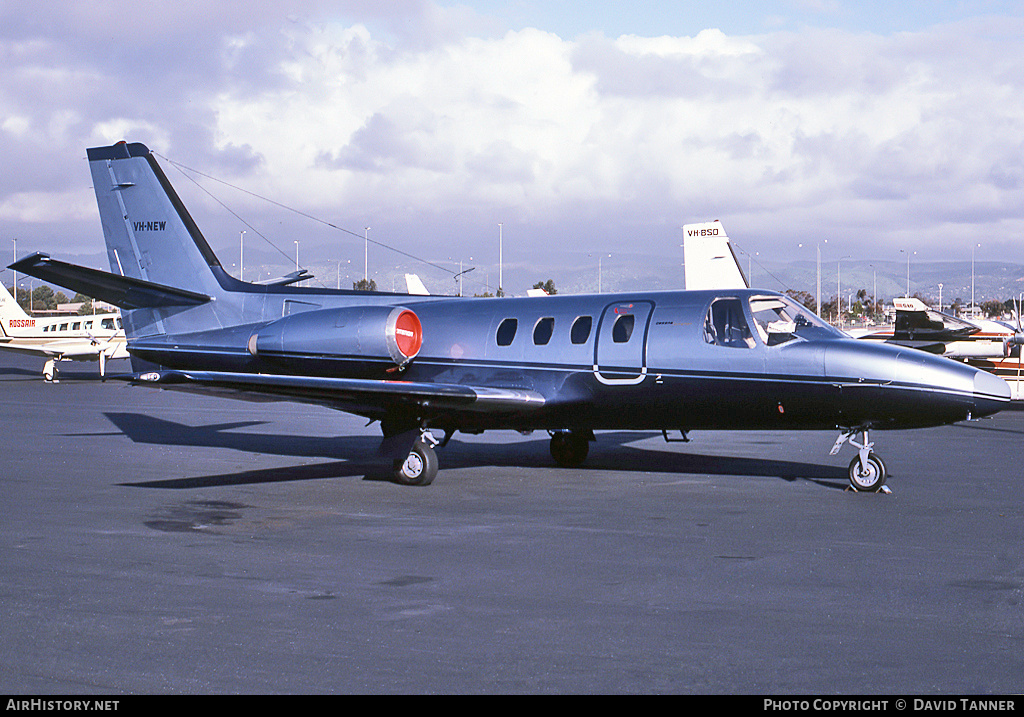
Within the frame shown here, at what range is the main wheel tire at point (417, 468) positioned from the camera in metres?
14.9

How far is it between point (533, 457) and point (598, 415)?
150 inches

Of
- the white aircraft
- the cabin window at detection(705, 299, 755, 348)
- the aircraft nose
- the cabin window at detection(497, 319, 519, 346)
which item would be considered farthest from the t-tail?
the aircraft nose

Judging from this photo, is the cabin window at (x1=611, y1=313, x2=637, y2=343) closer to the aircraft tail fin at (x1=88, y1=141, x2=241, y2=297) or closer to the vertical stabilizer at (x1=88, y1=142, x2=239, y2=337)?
the vertical stabilizer at (x1=88, y1=142, x2=239, y2=337)

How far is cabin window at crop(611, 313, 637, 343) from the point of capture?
1505 cm

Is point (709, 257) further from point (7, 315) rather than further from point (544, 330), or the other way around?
point (7, 315)

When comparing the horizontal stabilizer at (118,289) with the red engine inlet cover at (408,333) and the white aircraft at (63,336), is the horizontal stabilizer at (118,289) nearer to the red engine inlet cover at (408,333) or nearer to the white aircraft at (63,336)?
the red engine inlet cover at (408,333)

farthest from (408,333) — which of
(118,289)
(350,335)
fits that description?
(118,289)

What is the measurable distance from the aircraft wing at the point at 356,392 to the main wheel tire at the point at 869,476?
430 centimetres

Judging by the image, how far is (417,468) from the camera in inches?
587

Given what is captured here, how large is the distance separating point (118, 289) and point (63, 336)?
29421 millimetres

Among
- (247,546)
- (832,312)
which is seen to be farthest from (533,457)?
(832,312)

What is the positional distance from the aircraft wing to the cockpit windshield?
321cm

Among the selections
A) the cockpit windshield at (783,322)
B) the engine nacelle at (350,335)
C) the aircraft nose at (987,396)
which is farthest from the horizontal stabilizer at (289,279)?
the aircraft nose at (987,396)
